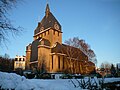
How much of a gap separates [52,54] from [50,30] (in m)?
9.21

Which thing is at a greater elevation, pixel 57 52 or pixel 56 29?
pixel 56 29

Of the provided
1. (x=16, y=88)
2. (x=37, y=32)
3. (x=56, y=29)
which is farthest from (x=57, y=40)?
(x=16, y=88)

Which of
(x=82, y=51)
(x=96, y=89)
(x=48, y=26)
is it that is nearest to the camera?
(x=96, y=89)

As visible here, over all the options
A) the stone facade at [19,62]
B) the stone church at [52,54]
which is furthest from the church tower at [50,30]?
the stone facade at [19,62]

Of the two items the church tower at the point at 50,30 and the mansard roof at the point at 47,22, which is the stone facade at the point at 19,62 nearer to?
the mansard roof at the point at 47,22

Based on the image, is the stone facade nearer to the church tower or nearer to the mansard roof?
the mansard roof

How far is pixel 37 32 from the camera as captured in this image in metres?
67.2

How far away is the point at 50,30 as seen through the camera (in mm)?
61000

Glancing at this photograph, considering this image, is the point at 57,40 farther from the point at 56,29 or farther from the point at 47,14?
the point at 47,14

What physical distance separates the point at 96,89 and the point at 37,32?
6061 cm

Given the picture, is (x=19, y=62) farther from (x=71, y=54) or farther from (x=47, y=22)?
(x=71, y=54)

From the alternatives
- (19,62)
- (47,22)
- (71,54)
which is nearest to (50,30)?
(47,22)

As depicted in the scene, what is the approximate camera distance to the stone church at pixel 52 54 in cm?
5416

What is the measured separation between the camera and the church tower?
200 feet
